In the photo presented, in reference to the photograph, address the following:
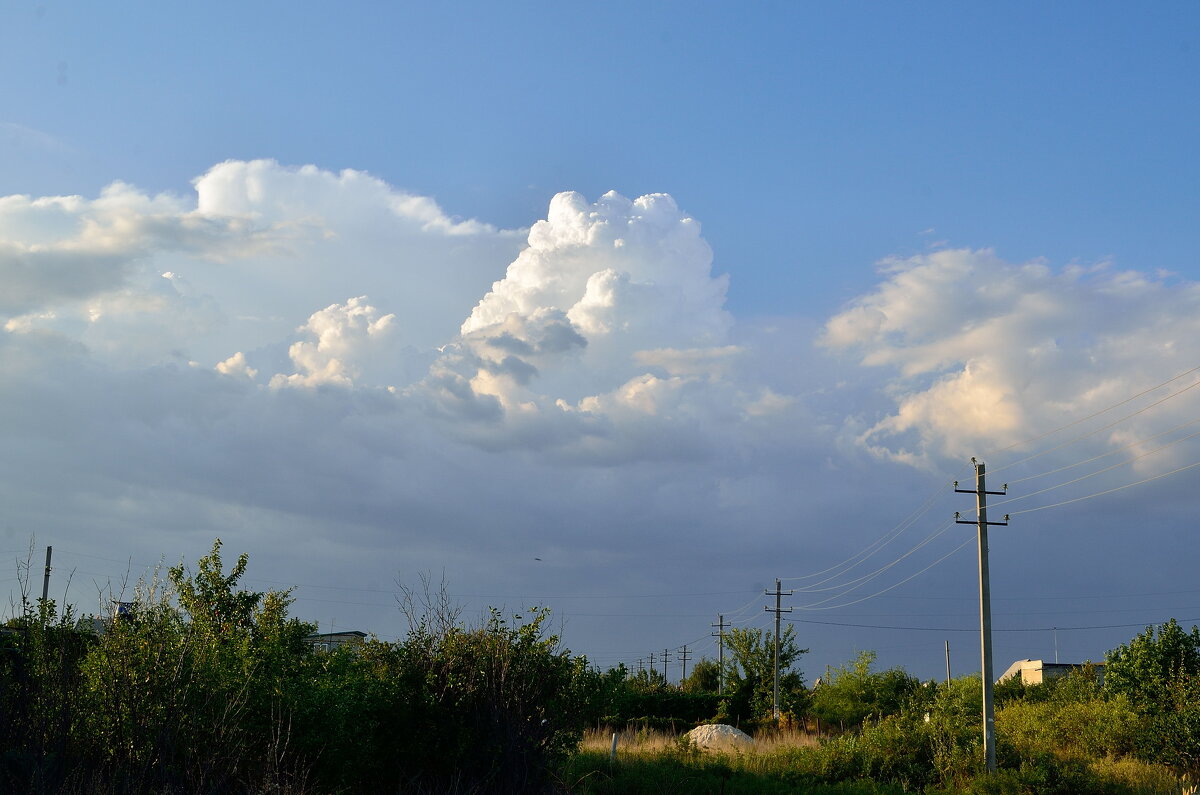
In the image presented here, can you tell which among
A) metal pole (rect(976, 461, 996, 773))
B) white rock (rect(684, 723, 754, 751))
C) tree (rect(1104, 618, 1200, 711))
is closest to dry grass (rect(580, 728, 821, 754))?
white rock (rect(684, 723, 754, 751))

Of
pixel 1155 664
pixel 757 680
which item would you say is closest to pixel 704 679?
pixel 757 680

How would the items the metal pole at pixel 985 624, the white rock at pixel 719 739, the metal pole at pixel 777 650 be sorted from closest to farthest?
the metal pole at pixel 985 624 → the white rock at pixel 719 739 → the metal pole at pixel 777 650

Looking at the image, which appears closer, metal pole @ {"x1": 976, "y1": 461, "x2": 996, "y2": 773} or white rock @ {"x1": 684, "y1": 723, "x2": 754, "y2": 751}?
metal pole @ {"x1": 976, "y1": 461, "x2": 996, "y2": 773}

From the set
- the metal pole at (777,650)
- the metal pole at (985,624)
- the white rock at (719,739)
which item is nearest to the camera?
the metal pole at (985,624)

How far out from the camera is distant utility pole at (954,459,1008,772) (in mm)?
34125

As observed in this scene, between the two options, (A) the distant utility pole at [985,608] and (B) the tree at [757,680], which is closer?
(A) the distant utility pole at [985,608]

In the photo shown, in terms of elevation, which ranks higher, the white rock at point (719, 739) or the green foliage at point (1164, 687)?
the green foliage at point (1164, 687)

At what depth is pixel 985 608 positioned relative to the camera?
3562 cm

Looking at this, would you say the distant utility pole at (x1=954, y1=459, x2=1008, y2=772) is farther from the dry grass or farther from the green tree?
the green tree

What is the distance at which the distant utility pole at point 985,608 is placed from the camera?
34.1 metres

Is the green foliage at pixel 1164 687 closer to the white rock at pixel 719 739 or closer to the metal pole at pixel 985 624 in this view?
the metal pole at pixel 985 624

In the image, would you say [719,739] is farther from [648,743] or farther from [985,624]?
[985,624]

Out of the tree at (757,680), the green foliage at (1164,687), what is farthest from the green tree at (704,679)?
the green foliage at (1164,687)

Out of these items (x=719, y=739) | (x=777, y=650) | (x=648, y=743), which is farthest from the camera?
(x=777, y=650)
